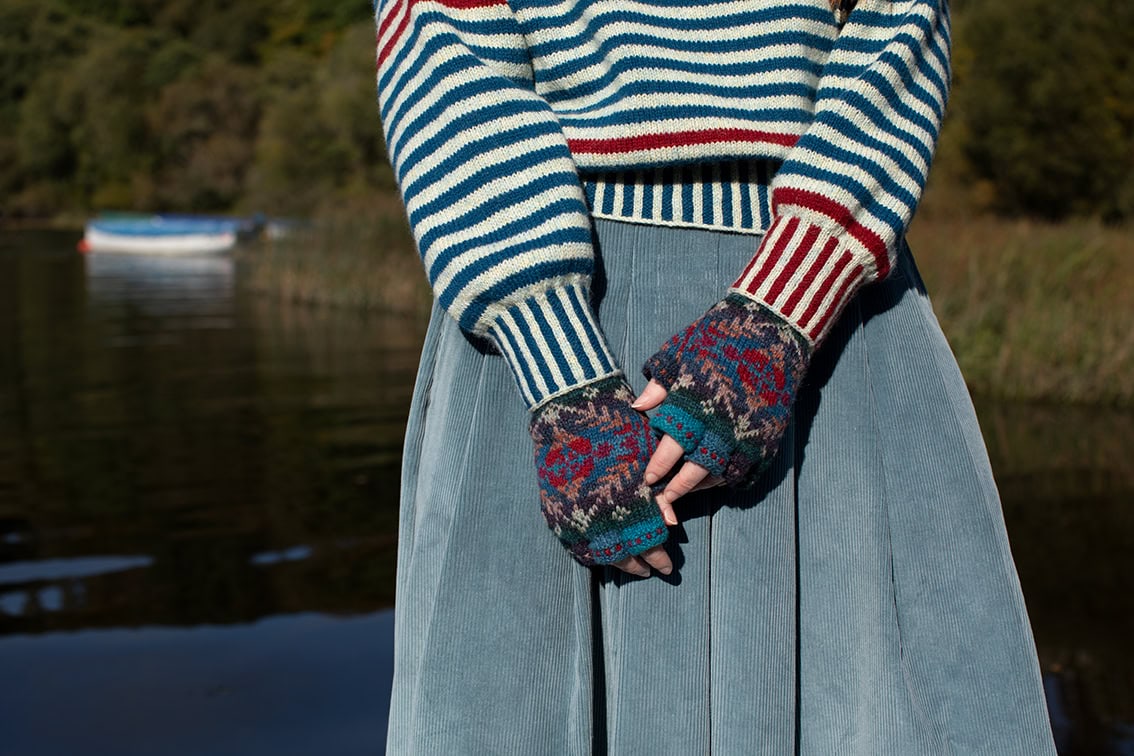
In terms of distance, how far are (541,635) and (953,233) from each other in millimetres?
9140

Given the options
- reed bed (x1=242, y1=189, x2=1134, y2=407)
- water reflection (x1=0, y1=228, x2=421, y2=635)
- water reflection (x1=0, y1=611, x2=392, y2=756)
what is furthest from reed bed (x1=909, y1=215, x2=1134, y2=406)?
water reflection (x1=0, y1=611, x2=392, y2=756)

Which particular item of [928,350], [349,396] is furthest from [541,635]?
[349,396]

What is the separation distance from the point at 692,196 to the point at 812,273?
0.49 feet

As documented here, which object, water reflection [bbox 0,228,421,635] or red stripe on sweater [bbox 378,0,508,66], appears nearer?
red stripe on sweater [bbox 378,0,508,66]

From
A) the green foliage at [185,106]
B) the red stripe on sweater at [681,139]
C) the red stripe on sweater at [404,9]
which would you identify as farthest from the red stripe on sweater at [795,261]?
the green foliage at [185,106]

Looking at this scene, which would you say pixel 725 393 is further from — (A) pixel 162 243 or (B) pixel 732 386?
(A) pixel 162 243

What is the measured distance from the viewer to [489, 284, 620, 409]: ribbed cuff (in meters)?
1.05

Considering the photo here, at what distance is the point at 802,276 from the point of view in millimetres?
1068

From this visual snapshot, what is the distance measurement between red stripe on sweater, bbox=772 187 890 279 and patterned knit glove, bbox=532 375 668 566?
0.75 ft

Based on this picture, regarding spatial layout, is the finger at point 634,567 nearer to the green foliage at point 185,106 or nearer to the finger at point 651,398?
the finger at point 651,398

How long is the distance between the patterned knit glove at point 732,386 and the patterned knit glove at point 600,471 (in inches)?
1.4

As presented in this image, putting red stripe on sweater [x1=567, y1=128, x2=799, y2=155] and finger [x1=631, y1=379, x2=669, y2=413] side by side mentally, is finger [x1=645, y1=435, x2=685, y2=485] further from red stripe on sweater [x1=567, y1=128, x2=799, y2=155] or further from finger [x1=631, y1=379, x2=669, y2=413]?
red stripe on sweater [x1=567, y1=128, x2=799, y2=155]

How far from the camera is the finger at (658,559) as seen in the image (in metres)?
1.07

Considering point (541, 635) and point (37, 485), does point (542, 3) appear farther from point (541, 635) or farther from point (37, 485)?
point (37, 485)
